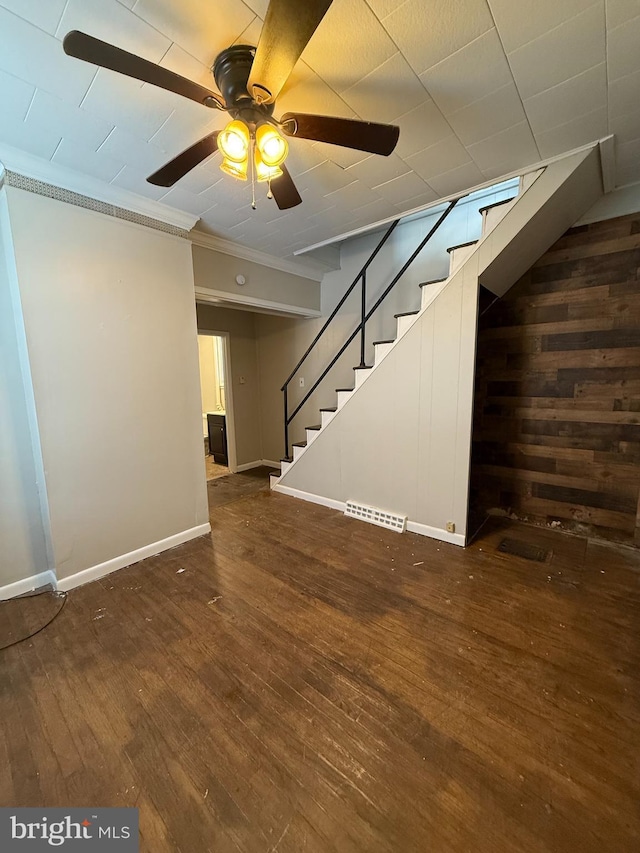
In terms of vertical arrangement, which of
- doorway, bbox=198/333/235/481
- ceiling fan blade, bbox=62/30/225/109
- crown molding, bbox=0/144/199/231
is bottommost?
doorway, bbox=198/333/235/481

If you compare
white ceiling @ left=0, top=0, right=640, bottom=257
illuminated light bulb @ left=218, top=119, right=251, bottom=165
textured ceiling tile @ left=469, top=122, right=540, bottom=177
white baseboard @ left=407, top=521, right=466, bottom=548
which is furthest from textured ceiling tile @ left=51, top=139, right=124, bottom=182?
white baseboard @ left=407, top=521, right=466, bottom=548

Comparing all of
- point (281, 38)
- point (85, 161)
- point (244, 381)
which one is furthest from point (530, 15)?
point (244, 381)

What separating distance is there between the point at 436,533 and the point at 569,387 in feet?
5.56

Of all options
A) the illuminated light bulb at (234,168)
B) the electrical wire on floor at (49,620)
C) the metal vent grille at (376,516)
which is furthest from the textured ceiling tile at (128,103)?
the metal vent grille at (376,516)

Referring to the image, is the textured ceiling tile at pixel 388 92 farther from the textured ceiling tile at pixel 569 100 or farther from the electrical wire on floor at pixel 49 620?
the electrical wire on floor at pixel 49 620

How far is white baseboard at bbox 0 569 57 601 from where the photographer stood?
2270mm

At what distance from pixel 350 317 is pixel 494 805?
13.3 ft

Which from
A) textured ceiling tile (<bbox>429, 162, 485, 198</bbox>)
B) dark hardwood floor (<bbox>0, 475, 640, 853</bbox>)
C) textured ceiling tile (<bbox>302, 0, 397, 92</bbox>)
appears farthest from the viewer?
textured ceiling tile (<bbox>429, 162, 485, 198</bbox>)

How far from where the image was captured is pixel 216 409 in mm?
7070

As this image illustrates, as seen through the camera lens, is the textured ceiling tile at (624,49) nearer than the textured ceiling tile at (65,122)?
Yes

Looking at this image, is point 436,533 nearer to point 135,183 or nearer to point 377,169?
point 377,169

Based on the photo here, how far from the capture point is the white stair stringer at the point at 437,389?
2314 millimetres

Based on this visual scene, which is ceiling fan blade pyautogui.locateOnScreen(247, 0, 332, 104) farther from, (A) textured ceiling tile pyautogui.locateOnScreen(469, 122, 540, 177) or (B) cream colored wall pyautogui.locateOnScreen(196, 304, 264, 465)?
(B) cream colored wall pyautogui.locateOnScreen(196, 304, 264, 465)

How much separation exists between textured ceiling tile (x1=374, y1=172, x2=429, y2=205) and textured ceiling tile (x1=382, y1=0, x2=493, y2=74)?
0.87m
